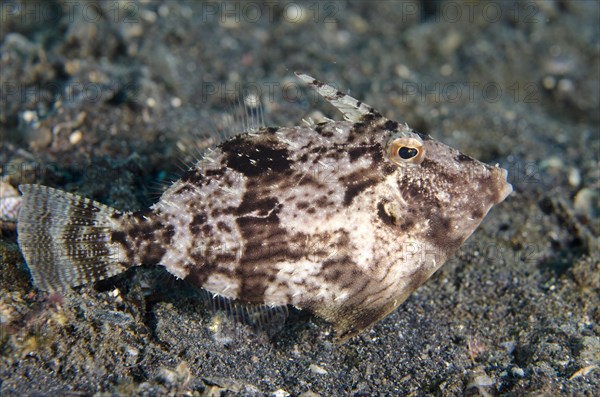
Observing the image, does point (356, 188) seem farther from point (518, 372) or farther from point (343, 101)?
point (518, 372)

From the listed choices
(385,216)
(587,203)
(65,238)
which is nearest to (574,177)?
(587,203)

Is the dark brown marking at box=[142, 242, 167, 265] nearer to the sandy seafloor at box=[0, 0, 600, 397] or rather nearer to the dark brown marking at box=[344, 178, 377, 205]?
the sandy seafloor at box=[0, 0, 600, 397]

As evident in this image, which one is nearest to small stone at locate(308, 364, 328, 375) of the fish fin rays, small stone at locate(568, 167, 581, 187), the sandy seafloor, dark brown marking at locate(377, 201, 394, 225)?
the sandy seafloor

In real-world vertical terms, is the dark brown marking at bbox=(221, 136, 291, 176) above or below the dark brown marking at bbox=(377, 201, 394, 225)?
above

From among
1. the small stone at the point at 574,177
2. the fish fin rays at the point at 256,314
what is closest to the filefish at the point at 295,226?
the fish fin rays at the point at 256,314

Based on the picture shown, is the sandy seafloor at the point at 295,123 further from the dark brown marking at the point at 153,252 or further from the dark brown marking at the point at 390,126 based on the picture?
the dark brown marking at the point at 390,126

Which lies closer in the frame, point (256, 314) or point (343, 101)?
point (343, 101)
